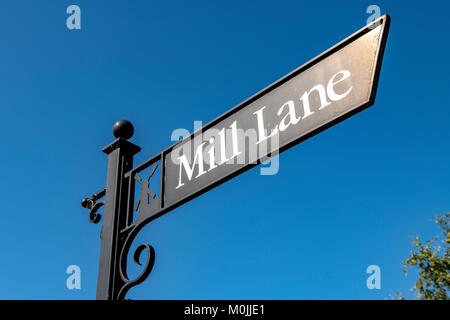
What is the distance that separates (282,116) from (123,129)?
4.87ft

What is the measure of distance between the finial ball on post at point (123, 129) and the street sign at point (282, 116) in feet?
1.98

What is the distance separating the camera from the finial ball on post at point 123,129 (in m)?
3.44

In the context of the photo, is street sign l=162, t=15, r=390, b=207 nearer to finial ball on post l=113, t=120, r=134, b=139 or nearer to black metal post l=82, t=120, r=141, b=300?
black metal post l=82, t=120, r=141, b=300

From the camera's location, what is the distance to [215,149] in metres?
2.67

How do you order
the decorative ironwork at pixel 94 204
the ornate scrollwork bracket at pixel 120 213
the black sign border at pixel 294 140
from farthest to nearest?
the decorative ironwork at pixel 94 204
the ornate scrollwork bracket at pixel 120 213
the black sign border at pixel 294 140

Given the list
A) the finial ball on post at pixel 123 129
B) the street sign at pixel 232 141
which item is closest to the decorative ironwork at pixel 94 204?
the street sign at pixel 232 141

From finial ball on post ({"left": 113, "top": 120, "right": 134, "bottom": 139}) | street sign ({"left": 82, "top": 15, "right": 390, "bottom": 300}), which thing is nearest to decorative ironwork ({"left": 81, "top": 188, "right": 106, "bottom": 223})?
street sign ({"left": 82, "top": 15, "right": 390, "bottom": 300})

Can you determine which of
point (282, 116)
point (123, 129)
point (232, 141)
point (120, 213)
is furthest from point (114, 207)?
point (282, 116)

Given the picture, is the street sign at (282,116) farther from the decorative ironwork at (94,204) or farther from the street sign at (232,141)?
the decorative ironwork at (94,204)

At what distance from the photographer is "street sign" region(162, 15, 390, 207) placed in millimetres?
2049

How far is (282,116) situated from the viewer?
2387mm

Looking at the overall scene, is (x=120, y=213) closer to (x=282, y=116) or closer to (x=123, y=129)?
(x=123, y=129)
